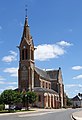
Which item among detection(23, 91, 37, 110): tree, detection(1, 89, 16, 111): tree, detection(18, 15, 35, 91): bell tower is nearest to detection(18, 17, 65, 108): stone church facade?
detection(18, 15, 35, 91): bell tower

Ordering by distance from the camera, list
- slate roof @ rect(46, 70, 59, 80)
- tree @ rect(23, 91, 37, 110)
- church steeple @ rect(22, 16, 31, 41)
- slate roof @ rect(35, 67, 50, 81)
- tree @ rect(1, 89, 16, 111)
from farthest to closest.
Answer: slate roof @ rect(46, 70, 59, 80) → slate roof @ rect(35, 67, 50, 81) → church steeple @ rect(22, 16, 31, 41) → tree @ rect(23, 91, 37, 110) → tree @ rect(1, 89, 16, 111)

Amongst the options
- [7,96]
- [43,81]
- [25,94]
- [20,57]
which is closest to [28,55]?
[20,57]

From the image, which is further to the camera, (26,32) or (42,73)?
(42,73)

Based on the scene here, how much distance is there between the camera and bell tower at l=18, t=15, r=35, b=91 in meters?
104

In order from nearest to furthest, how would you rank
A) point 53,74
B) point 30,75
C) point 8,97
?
1. point 8,97
2. point 30,75
3. point 53,74

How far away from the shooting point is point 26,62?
104750mm

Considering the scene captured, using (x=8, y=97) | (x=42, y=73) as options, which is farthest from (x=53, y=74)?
(x=8, y=97)

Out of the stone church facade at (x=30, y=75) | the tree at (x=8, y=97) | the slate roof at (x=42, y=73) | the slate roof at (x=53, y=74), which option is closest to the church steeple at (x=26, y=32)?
the stone church facade at (x=30, y=75)

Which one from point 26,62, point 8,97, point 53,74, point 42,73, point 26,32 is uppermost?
point 26,32

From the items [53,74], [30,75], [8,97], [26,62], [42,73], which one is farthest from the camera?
[53,74]

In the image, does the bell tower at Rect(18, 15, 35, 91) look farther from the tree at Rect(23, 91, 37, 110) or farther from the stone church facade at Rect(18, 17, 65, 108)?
the tree at Rect(23, 91, 37, 110)

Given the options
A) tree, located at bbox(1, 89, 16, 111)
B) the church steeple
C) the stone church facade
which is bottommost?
tree, located at bbox(1, 89, 16, 111)

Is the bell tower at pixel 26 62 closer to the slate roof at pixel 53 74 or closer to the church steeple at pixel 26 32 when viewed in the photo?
the church steeple at pixel 26 32

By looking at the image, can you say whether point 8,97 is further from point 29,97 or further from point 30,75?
point 30,75
